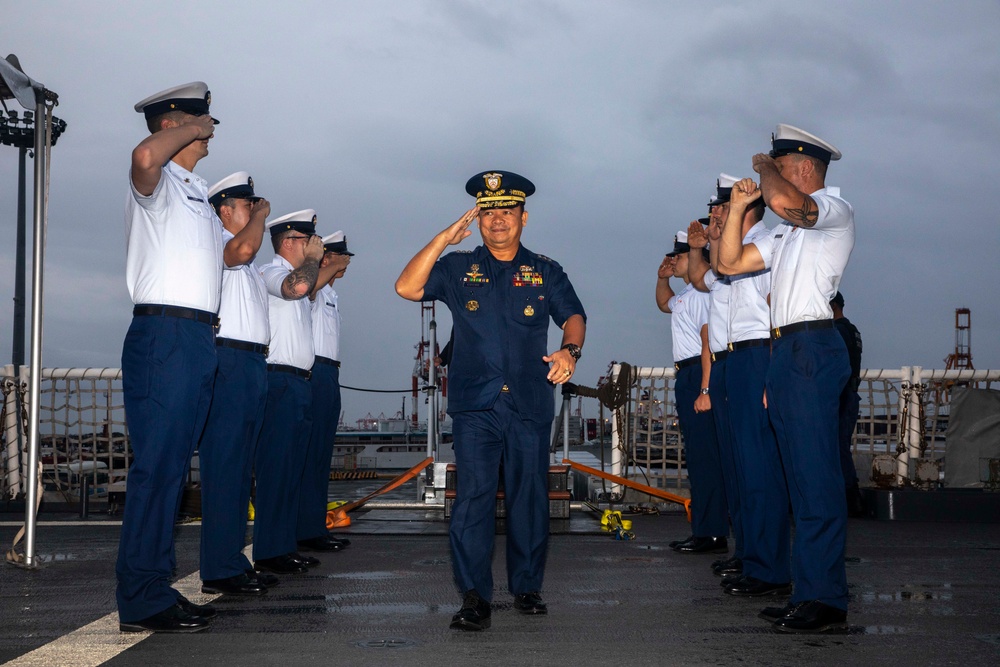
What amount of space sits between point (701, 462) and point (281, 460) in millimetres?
2919

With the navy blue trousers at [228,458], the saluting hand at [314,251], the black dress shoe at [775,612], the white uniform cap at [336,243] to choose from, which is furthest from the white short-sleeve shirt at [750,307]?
the white uniform cap at [336,243]

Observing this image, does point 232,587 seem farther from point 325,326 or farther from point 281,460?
point 325,326

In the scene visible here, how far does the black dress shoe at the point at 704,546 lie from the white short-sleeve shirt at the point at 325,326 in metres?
2.82

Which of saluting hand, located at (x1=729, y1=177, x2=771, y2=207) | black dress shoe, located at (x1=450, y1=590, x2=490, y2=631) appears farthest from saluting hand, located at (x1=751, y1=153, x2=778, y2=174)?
black dress shoe, located at (x1=450, y1=590, x2=490, y2=631)

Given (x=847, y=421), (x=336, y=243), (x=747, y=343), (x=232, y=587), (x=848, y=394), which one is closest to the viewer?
(x=232, y=587)

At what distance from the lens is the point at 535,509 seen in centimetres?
436

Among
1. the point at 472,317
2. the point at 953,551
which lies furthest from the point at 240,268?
the point at 953,551

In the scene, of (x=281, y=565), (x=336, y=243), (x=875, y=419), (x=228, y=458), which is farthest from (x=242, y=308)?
(x=875, y=419)

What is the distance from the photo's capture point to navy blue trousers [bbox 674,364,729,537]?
6488mm

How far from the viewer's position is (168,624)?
3.74 m

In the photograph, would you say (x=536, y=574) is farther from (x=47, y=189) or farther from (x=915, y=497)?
(x=915, y=497)

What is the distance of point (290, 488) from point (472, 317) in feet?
7.41

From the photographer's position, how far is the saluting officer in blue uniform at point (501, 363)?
13.8 feet

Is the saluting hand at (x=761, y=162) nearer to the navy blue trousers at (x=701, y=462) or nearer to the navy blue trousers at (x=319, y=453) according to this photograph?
the navy blue trousers at (x=701, y=462)
